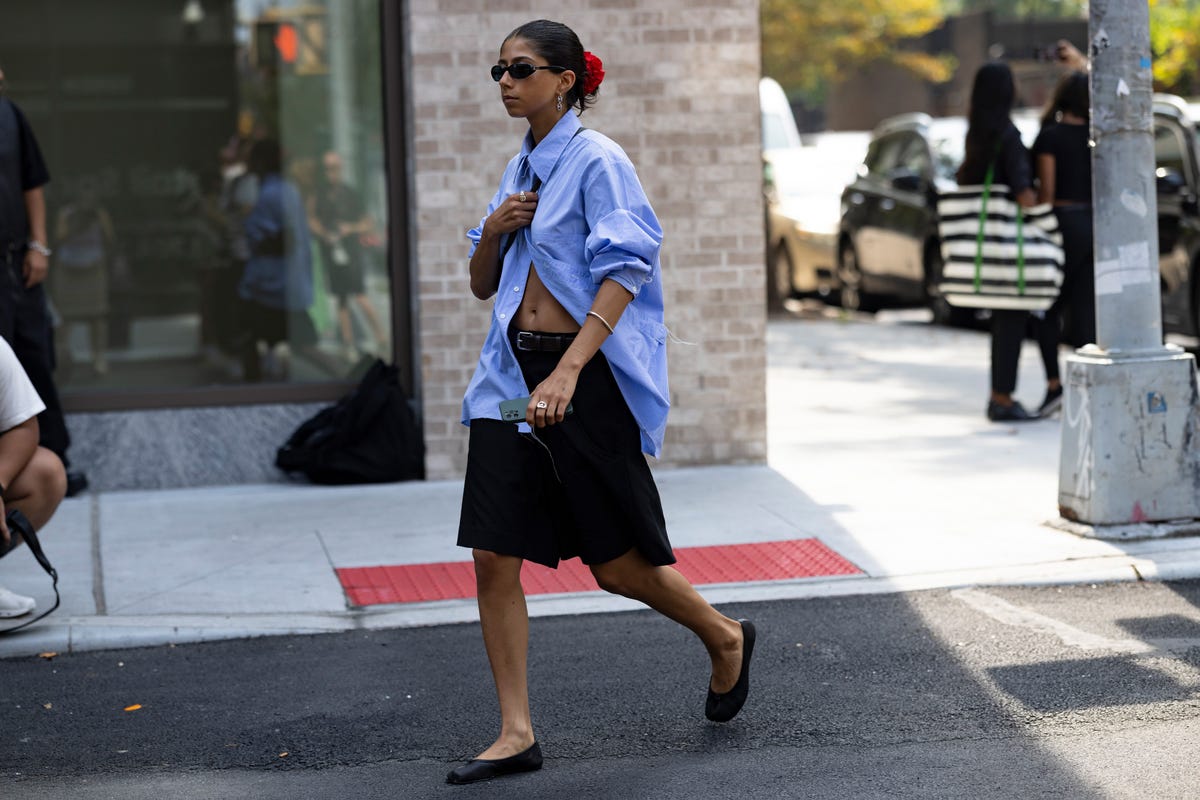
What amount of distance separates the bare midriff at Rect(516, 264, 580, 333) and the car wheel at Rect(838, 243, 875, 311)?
13.2 m

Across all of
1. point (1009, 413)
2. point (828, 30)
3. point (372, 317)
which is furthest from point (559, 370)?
point (828, 30)

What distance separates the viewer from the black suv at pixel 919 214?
11.9 m

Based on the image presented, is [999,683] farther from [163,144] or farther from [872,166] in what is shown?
[872,166]

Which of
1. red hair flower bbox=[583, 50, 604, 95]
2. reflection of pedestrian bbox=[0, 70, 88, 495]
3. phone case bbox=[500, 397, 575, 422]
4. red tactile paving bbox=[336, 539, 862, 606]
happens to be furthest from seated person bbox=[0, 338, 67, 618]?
reflection of pedestrian bbox=[0, 70, 88, 495]

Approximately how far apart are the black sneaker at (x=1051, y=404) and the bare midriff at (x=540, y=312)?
6349mm

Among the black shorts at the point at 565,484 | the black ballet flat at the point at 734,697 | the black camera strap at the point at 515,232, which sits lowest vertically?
the black ballet flat at the point at 734,697

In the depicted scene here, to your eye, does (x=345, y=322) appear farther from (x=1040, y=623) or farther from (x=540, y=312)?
(x=540, y=312)

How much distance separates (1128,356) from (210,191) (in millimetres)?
5037

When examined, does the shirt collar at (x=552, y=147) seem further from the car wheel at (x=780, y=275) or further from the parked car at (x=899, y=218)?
the car wheel at (x=780, y=275)

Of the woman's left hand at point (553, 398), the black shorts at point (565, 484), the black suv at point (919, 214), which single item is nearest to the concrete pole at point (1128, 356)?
the black shorts at point (565, 484)

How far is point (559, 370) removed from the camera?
170 inches

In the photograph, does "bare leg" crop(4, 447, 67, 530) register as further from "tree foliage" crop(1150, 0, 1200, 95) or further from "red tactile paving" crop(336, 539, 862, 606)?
"tree foliage" crop(1150, 0, 1200, 95)

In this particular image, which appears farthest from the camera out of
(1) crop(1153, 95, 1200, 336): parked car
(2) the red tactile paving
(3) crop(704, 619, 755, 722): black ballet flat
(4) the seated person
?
(1) crop(1153, 95, 1200, 336): parked car

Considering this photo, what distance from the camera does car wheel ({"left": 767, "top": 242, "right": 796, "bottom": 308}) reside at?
758 inches
